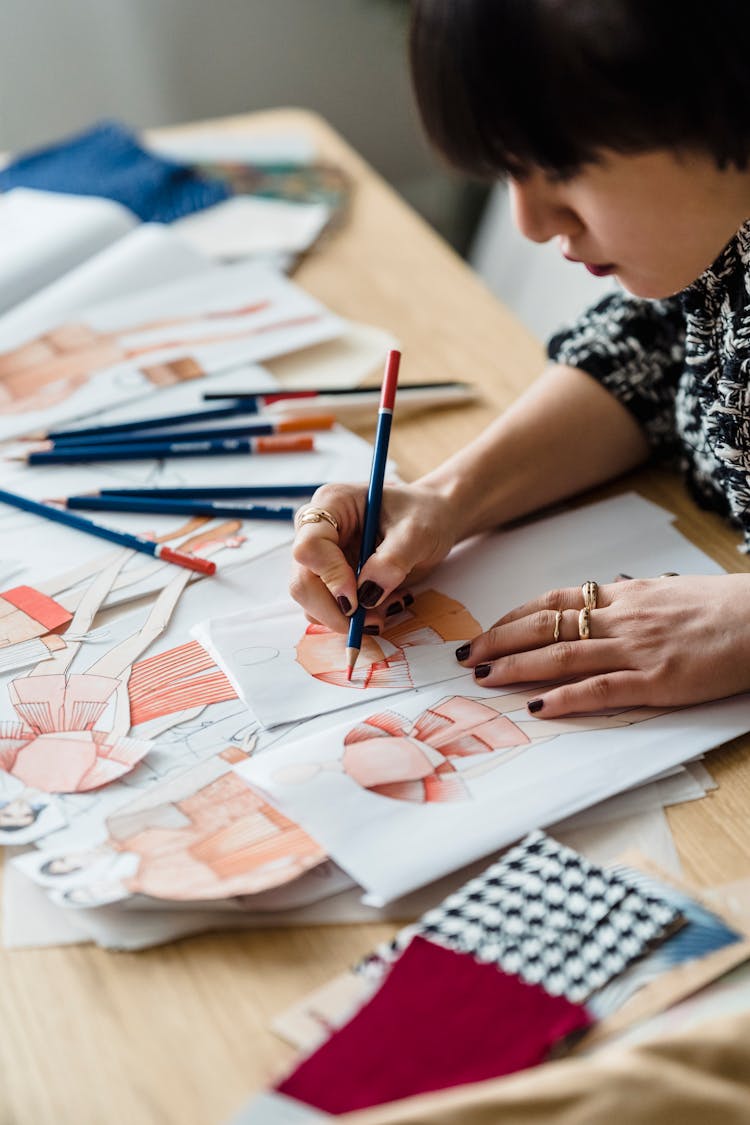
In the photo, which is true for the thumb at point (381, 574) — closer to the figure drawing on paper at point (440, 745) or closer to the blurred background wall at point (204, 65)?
the figure drawing on paper at point (440, 745)

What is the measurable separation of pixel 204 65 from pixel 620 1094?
2183 mm

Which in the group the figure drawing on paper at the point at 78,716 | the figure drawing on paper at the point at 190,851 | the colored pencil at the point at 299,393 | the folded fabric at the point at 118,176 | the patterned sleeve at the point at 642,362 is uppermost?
the folded fabric at the point at 118,176

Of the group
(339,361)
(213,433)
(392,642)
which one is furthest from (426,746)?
(339,361)

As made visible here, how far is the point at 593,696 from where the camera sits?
0.66 m

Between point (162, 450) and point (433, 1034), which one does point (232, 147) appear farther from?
point (433, 1034)

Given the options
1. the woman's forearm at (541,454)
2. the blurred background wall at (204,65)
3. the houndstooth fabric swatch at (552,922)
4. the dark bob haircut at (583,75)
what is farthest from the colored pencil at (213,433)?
the blurred background wall at (204,65)

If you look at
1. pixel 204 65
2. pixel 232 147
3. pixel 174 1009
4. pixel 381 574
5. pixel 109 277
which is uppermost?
pixel 204 65

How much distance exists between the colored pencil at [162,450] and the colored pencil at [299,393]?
61mm

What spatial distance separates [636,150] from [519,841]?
1.22 feet

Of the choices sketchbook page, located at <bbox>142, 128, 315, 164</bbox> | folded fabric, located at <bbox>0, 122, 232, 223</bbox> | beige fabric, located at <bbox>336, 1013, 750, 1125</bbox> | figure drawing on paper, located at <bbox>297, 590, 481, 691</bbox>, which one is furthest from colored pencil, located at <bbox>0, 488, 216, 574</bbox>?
sketchbook page, located at <bbox>142, 128, 315, 164</bbox>

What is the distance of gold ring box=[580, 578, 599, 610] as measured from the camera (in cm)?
73

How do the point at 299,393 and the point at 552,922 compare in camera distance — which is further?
the point at 299,393

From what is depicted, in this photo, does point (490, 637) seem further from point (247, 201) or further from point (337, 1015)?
point (247, 201)

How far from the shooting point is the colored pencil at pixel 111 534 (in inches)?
31.7
